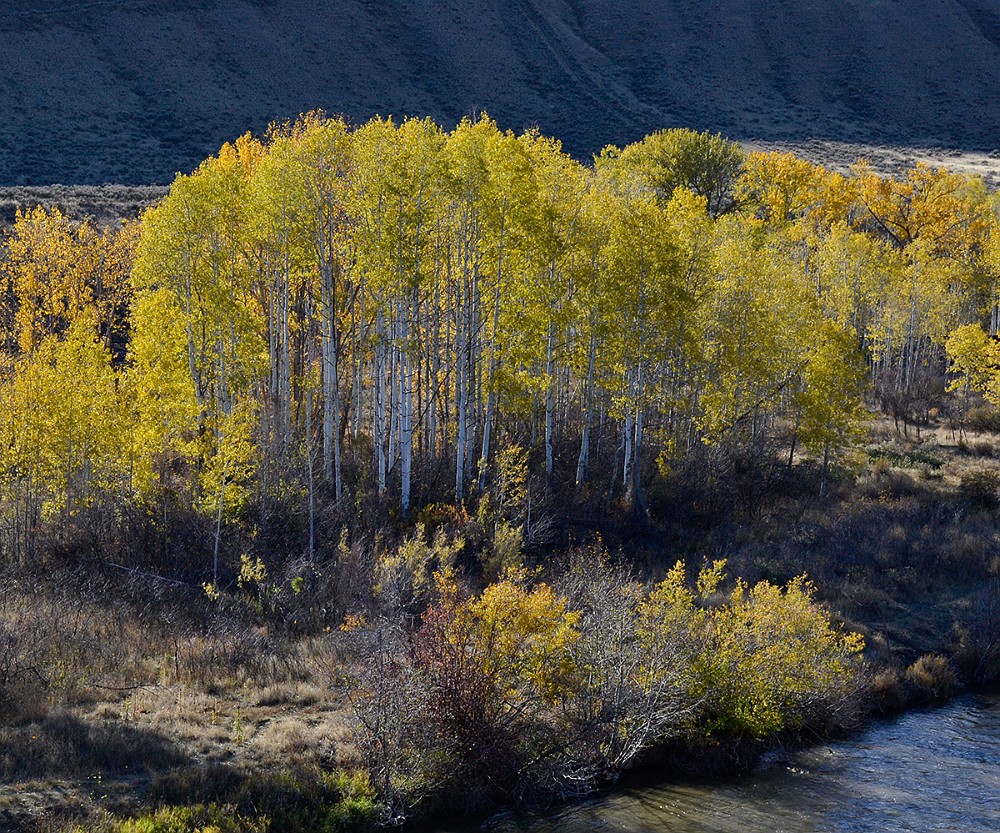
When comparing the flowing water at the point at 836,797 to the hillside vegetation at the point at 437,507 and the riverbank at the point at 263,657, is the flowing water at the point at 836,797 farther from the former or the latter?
the riverbank at the point at 263,657

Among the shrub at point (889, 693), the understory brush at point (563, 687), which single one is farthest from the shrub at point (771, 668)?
the shrub at point (889, 693)

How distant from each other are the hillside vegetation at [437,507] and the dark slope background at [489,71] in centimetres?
3898

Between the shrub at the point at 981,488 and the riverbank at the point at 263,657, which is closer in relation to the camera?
the riverbank at the point at 263,657

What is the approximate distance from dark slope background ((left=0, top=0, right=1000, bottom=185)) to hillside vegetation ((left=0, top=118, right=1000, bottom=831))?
38981mm

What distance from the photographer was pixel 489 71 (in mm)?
95375

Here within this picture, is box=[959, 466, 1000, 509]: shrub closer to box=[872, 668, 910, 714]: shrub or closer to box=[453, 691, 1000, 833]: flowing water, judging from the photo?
box=[872, 668, 910, 714]: shrub

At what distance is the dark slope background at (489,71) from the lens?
72062 mm

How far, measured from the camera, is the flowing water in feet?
46.9

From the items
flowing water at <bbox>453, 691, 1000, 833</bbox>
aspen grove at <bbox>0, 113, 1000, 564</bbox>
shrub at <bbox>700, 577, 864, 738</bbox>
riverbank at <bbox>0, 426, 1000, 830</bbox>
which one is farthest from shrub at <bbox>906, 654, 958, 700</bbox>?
aspen grove at <bbox>0, 113, 1000, 564</bbox>

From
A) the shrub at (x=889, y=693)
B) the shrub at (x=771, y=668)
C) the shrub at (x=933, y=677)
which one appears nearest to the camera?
the shrub at (x=771, y=668)

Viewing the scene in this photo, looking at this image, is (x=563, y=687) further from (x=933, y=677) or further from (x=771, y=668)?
(x=933, y=677)

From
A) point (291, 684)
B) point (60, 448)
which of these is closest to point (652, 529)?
point (291, 684)

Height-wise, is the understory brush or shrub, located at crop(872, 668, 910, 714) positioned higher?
the understory brush

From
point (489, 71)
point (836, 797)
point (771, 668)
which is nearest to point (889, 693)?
point (771, 668)
